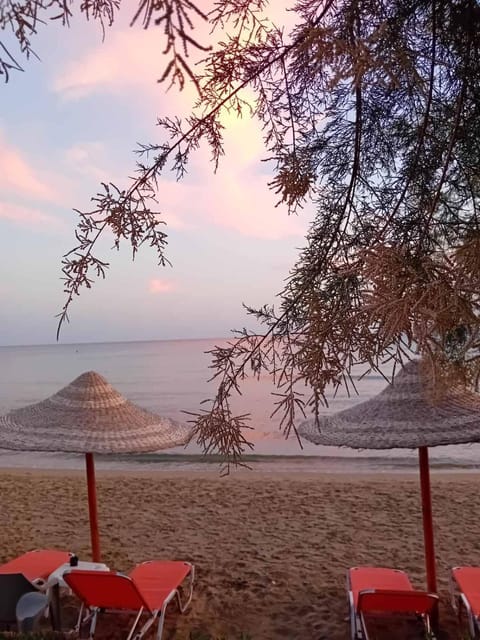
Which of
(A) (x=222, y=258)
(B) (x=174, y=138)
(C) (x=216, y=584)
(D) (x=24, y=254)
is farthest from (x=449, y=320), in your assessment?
(D) (x=24, y=254)

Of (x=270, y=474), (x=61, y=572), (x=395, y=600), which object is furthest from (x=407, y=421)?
(x=270, y=474)

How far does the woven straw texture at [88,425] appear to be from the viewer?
508 cm

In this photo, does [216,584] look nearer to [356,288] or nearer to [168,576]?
[168,576]

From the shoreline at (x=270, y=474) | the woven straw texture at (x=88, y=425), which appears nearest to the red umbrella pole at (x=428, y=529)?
the woven straw texture at (x=88, y=425)

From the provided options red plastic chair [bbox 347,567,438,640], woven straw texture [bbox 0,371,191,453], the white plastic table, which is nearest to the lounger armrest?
red plastic chair [bbox 347,567,438,640]

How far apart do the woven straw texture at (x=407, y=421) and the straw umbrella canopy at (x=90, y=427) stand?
1.35 metres

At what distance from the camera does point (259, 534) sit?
7453mm

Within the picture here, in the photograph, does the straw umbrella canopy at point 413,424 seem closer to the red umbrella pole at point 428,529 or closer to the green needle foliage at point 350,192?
the red umbrella pole at point 428,529

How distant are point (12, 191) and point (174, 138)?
4.99 m

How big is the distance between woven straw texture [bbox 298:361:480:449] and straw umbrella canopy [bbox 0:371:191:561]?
4.43ft

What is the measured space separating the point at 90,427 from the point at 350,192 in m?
3.10

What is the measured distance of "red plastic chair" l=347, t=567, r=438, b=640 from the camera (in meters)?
3.86

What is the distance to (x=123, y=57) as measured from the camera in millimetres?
2637

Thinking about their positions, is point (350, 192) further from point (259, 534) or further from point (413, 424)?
point (259, 534)
